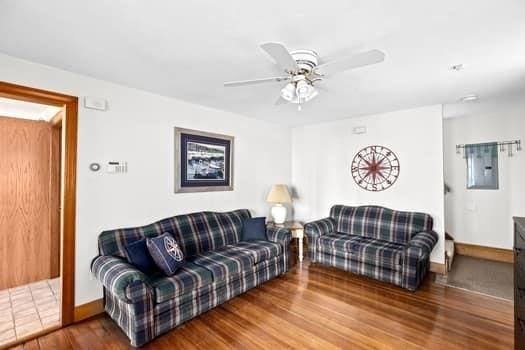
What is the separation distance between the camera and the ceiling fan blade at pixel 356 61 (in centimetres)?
153

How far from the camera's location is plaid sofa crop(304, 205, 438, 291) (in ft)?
9.64

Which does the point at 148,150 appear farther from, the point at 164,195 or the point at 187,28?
the point at 187,28

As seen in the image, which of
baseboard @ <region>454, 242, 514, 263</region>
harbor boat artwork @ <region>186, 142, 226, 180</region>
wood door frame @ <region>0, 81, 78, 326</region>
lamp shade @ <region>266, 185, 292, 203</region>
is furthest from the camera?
lamp shade @ <region>266, 185, 292, 203</region>

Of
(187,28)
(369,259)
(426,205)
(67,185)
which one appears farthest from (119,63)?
(426,205)

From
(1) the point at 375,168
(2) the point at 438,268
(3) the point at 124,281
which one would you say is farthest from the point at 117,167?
(2) the point at 438,268

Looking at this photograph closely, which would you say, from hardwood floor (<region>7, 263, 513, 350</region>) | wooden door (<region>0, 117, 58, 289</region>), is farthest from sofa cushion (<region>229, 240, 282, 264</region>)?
wooden door (<region>0, 117, 58, 289</region>)

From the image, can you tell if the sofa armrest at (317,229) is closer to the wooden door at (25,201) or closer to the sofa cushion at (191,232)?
the sofa cushion at (191,232)

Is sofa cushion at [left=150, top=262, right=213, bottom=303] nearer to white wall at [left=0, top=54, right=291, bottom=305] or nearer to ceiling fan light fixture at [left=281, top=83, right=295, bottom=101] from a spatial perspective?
white wall at [left=0, top=54, right=291, bottom=305]

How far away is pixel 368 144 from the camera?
410 cm

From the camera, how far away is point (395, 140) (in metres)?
3.84

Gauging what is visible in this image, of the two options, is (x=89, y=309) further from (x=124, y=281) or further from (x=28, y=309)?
(x=124, y=281)

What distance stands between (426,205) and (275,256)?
230 centimetres

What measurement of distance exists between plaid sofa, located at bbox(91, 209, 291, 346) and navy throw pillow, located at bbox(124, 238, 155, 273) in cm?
8

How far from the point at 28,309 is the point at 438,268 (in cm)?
496
